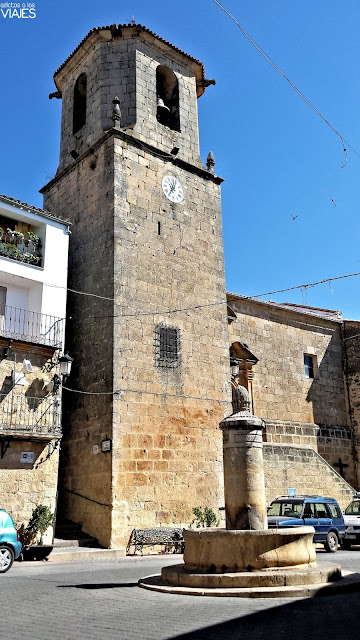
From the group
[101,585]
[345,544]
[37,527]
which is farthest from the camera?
[345,544]

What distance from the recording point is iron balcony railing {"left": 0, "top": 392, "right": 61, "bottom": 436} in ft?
44.7

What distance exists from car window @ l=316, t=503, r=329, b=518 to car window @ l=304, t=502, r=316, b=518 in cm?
15

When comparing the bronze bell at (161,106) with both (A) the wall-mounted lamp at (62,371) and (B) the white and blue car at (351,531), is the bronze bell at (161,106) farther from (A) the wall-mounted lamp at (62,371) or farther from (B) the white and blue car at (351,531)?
(B) the white and blue car at (351,531)

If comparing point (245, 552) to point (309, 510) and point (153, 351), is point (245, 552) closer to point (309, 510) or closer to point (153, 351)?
point (309, 510)

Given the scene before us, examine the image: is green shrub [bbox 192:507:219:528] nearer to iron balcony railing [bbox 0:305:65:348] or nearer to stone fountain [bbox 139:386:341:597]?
iron balcony railing [bbox 0:305:65:348]

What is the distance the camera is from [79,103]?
20094 millimetres

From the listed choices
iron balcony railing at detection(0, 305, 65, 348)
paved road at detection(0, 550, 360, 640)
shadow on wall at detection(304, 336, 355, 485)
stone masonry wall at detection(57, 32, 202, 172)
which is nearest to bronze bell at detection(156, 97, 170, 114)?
stone masonry wall at detection(57, 32, 202, 172)

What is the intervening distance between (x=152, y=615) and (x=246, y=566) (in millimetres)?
2263

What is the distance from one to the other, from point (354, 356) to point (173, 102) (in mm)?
12405

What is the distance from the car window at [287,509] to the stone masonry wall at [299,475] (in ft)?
9.75

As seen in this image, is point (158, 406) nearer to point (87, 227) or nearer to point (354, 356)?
point (87, 227)

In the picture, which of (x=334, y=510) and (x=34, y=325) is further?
(x=34, y=325)

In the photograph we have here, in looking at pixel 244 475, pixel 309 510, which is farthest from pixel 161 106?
pixel 244 475

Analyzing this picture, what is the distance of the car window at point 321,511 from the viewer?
46.9 ft
